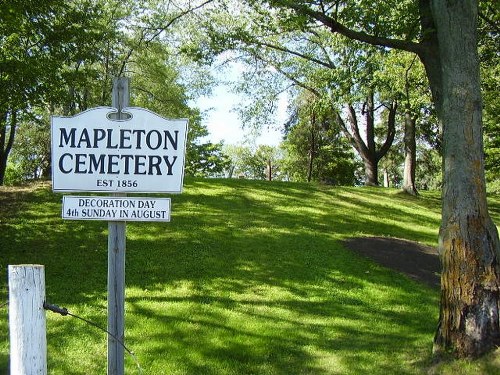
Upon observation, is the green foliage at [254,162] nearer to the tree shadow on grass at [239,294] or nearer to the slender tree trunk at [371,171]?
the slender tree trunk at [371,171]

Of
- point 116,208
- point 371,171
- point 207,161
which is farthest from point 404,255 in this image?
point 207,161

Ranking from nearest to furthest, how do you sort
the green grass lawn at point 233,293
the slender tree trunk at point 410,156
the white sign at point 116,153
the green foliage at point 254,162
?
the white sign at point 116,153
the green grass lawn at point 233,293
the slender tree trunk at point 410,156
the green foliage at point 254,162

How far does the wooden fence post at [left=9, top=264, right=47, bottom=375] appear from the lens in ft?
10.6

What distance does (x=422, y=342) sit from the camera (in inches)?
267

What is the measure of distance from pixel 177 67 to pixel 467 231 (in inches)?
923

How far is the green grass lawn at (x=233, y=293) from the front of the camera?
6.28m

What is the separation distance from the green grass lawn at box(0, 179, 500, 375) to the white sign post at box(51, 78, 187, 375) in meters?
1.56

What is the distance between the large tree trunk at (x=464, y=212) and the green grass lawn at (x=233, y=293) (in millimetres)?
392

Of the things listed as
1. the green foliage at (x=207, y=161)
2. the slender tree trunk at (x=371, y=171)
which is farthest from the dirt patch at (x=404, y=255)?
the green foliage at (x=207, y=161)

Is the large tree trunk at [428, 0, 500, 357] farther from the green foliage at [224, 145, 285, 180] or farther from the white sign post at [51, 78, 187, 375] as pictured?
the green foliage at [224, 145, 285, 180]

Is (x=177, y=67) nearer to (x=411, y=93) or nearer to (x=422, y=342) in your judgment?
(x=411, y=93)

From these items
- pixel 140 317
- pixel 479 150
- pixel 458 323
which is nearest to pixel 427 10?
pixel 479 150

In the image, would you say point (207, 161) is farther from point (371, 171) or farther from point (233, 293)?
point (233, 293)

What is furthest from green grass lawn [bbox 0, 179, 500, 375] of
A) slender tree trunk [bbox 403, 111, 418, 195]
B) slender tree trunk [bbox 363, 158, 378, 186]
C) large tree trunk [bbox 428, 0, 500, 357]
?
slender tree trunk [bbox 363, 158, 378, 186]
